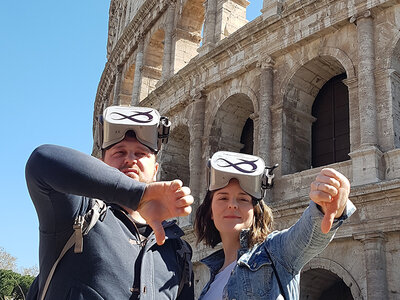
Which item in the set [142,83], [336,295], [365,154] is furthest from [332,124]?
[142,83]

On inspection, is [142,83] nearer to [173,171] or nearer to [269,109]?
[173,171]

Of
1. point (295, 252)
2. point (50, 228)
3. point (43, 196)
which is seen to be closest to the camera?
point (43, 196)

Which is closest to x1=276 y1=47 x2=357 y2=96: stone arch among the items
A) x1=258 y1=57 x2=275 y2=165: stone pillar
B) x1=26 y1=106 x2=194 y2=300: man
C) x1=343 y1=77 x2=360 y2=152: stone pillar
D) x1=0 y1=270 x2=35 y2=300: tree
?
x1=343 y1=77 x2=360 y2=152: stone pillar

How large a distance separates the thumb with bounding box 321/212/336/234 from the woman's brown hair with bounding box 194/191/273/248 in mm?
623

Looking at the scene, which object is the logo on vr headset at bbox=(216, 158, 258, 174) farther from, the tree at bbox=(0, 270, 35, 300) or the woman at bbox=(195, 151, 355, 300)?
the tree at bbox=(0, 270, 35, 300)

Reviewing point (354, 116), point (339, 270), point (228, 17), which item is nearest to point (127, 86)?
point (228, 17)

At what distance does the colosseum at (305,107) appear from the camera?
8.27 meters

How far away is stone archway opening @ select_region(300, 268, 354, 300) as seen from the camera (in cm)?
957

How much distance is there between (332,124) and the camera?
1067cm

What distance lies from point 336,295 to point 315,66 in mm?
4797

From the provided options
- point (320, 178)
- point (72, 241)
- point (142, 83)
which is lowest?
point (72, 241)

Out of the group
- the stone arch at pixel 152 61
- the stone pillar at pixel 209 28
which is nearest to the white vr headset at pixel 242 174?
the stone pillar at pixel 209 28

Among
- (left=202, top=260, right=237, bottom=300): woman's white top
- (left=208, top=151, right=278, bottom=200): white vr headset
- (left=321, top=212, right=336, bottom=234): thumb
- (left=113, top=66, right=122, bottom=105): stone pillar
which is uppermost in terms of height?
(left=113, top=66, right=122, bottom=105): stone pillar

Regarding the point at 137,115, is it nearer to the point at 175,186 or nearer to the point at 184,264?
the point at 184,264
